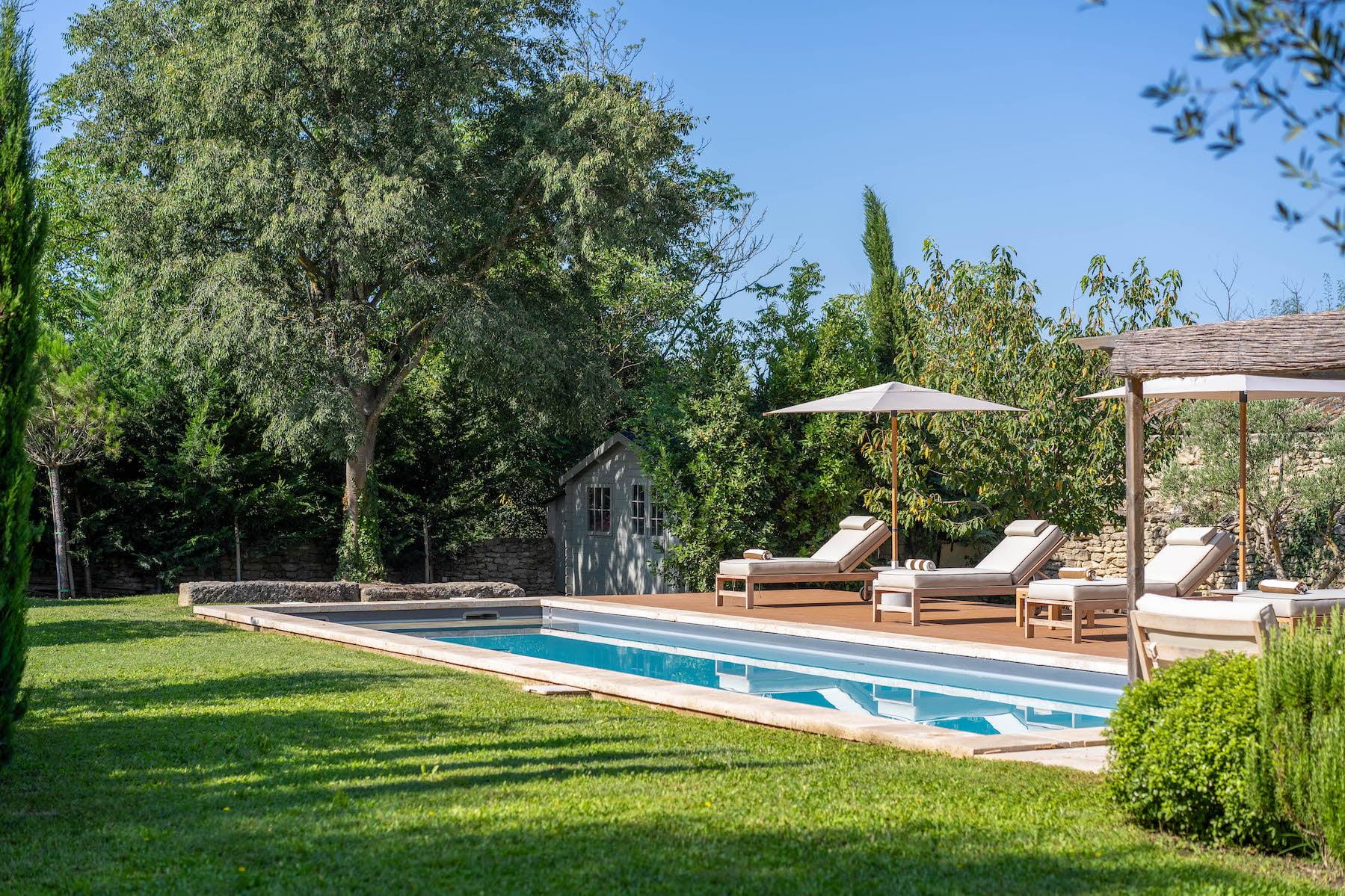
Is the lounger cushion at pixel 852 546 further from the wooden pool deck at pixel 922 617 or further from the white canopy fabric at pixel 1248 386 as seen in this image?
the white canopy fabric at pixel 1248 386

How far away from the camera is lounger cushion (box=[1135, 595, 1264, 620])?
6.99m

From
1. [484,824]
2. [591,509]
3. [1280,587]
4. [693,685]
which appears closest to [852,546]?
[1280,587]

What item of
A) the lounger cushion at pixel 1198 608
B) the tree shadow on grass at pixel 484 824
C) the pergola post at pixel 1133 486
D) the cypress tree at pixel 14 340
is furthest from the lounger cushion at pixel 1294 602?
the cypress tree at pixel 14 340

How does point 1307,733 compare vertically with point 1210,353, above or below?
below

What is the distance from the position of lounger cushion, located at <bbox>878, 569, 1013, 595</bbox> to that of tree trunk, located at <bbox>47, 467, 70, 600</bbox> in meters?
12.8

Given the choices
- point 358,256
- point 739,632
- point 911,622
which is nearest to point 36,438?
point 358,256

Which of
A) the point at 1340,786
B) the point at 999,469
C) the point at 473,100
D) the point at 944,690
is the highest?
the point at 473,100

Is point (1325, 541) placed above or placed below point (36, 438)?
below

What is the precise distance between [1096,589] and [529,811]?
7645 millimetres

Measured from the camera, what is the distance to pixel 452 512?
74.6 ft

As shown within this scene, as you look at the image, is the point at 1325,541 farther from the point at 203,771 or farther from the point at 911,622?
the point at 203,771

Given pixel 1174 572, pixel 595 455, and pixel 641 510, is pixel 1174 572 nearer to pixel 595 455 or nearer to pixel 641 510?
pixel 641 510

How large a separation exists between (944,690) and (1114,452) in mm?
6606

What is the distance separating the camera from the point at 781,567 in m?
15.5
